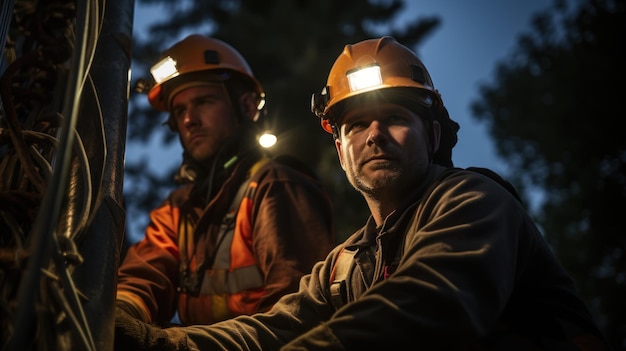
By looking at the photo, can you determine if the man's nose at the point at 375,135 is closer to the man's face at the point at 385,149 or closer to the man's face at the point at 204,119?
the man's face at the point at 385,149

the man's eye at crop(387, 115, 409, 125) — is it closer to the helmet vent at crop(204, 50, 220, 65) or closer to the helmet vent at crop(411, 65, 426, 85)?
the helmet vent at crop(411, 65, 426, 85)

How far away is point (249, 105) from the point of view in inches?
192

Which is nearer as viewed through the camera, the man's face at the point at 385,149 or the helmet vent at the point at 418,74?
the man's face at the point at 385,149

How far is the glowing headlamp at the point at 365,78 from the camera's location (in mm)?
3307

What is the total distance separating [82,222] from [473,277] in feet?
4.46

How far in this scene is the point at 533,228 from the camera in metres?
2.66

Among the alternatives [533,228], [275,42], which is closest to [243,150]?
[533,228]

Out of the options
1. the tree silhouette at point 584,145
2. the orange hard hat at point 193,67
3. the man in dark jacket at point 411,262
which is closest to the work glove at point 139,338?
the man in dark jacket at point 411,262

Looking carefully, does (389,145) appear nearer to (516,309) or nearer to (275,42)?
(516,309)

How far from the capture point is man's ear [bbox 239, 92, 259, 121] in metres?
4.82

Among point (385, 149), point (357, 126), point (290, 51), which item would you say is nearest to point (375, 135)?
point (385, 149)

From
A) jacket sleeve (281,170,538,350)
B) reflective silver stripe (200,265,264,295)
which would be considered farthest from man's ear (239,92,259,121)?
jacket sleeve (281,170,538,350)

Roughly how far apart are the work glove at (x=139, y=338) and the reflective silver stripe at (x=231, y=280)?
3.13 feet

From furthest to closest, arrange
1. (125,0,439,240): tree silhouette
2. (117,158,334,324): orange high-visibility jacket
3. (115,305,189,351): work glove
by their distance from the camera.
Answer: (125,0,439,240): tree silhouette, (117,158,334,324): orange high-visibility jacket, (115,305,189,351): work glove
